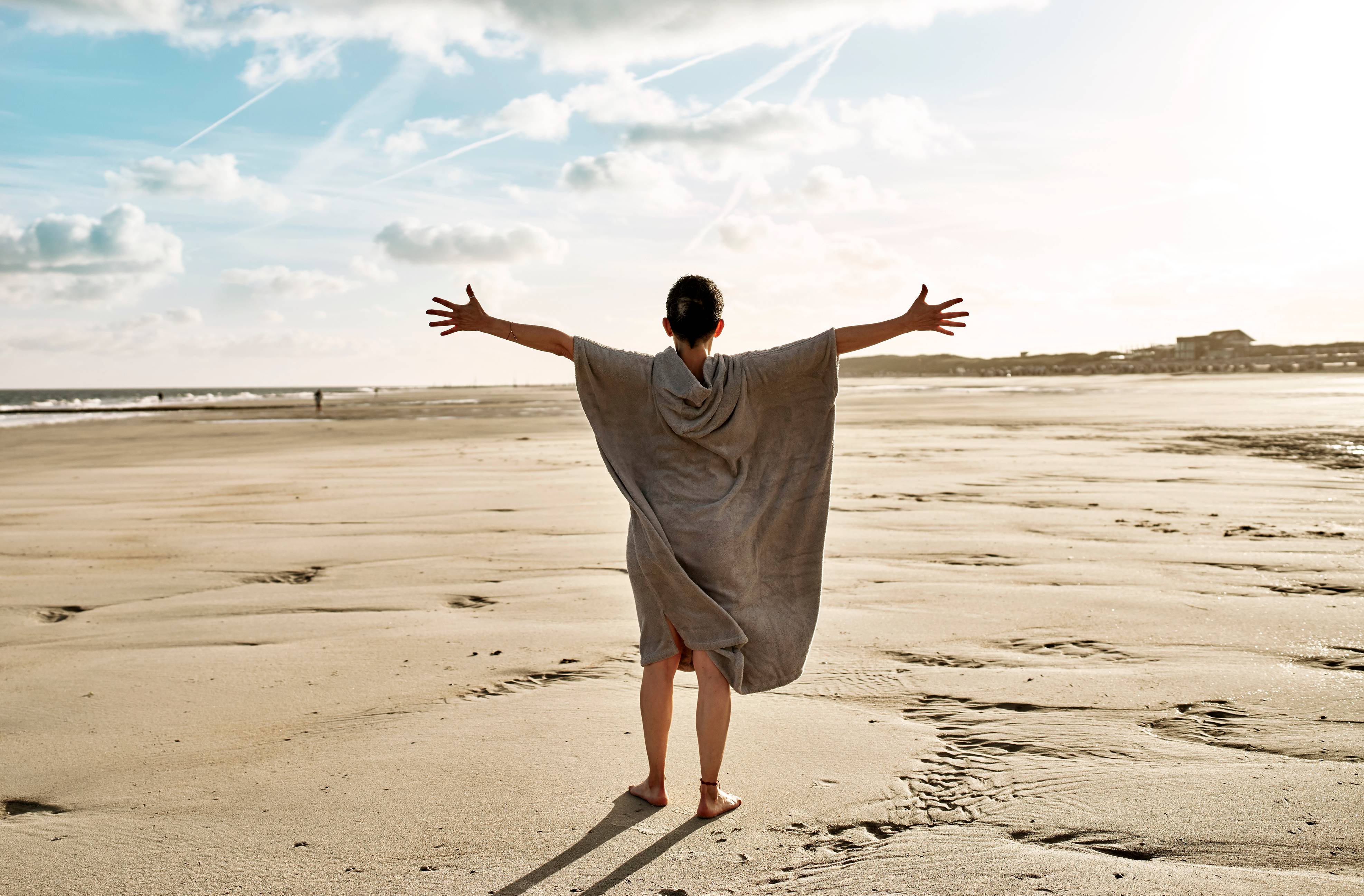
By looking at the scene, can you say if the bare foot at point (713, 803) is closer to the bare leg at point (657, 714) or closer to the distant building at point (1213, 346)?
the bare leg at point (657, 714)

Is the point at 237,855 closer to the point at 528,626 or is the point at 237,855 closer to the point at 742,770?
the point at 742,770

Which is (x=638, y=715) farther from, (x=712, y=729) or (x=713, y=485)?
(x=713, y=485)

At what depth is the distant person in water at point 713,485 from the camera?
2945 millimetres

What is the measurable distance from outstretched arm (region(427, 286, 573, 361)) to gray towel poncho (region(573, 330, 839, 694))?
6cm

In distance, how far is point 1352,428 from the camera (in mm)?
16953

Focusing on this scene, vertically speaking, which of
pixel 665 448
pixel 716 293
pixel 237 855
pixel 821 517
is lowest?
pixel 237 855

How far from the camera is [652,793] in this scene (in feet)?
9.98

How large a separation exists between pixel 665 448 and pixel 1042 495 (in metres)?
7.19

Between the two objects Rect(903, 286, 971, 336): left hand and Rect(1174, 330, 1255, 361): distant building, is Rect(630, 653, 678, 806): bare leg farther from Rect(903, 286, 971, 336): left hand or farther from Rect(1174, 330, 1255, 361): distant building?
Rect(1174, 330, 1255, 361): distant building

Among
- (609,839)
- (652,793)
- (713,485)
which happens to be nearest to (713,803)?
(652,793)

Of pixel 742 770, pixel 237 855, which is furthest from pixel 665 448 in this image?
pixel 237 855

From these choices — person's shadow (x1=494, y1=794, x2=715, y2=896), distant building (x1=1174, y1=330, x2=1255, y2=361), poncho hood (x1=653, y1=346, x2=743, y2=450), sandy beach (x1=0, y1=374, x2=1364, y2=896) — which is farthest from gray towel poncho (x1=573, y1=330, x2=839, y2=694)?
distant building (x1=1174, y1=330, x2=1255, y2=361)

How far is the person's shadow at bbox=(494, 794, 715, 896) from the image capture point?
253cm

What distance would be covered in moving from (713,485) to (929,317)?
35.1 inches
